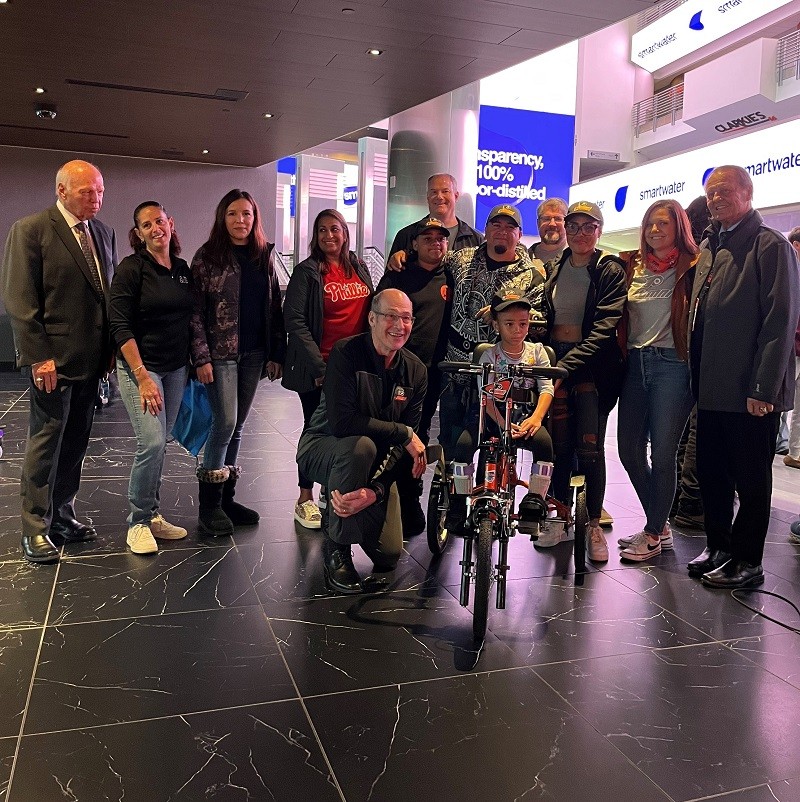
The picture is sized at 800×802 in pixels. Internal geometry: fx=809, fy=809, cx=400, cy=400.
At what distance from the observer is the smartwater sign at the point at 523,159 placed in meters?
15.7

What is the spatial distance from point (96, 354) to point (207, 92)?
4864 mm

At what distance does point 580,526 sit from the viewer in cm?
360

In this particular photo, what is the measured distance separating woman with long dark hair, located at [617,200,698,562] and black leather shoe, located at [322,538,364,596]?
138 centimetres

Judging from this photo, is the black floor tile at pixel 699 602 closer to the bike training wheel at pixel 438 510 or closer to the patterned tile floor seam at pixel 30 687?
the bike training wheel at pixel 438 510

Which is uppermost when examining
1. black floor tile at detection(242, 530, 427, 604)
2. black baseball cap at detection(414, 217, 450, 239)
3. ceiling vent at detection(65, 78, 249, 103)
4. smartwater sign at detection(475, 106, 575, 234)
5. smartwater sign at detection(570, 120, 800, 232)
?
smartwater sign at detection(475, 106, 575, 234)

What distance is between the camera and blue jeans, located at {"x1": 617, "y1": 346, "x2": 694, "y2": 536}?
12.4 feet

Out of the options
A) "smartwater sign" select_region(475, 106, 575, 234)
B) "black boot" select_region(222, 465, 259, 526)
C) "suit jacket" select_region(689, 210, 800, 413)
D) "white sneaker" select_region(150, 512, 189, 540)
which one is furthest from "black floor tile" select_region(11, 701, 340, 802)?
"smartwater sign" select_region(475, 106, 575, 234)

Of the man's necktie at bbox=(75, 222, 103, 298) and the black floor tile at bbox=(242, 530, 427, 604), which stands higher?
the man's necktie at bbox=(75, 222, 103, 298)

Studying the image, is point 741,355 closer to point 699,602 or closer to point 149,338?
point 699,602

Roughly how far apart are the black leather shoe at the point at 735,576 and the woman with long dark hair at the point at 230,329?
229 cm

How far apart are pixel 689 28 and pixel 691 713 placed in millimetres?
19693

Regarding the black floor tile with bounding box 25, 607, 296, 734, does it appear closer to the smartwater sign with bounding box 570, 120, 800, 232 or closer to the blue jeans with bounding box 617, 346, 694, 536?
the blue jeans with bounding box 617, 346, 694, 536

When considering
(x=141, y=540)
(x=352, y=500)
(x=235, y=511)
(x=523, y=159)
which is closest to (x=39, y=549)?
(x=141, y=540)

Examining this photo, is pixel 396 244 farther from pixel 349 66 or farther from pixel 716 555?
pixel 349 66
